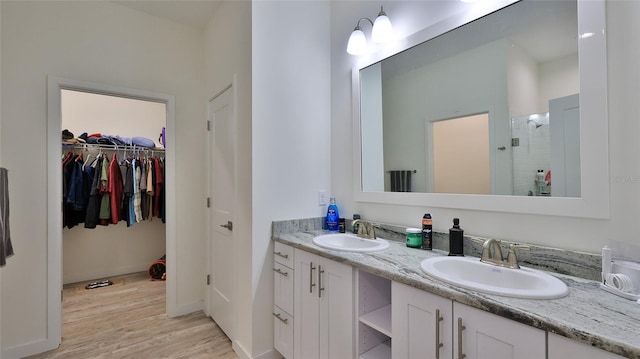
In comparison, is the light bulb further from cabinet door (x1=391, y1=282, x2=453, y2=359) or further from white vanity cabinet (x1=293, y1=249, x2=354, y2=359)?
cabinet door (x1=391, y1=282, x2=453, y2=359)

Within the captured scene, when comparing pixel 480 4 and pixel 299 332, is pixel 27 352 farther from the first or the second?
pixel 480 4

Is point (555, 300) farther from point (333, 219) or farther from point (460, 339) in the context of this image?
point (333, 219)

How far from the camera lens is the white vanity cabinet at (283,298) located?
1766 millimetres

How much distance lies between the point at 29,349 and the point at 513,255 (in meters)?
3.21

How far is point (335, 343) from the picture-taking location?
1.44 metres

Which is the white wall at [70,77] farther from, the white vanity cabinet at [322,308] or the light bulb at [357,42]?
the light bulb at [357,42]

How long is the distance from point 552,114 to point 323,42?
1661 mm

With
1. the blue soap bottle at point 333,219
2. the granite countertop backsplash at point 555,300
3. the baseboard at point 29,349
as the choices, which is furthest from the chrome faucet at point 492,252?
the baseboard at point 29,349

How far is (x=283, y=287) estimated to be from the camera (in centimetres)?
184

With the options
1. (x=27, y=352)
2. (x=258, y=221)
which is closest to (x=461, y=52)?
(x=258, y=221)

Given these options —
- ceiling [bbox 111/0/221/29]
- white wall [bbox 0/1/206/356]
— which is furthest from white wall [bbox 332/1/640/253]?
white wall [bbox 0/1/206/356]

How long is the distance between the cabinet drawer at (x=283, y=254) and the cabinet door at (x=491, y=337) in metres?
1.05

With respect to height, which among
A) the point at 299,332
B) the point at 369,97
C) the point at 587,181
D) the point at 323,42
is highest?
the point at 323,42

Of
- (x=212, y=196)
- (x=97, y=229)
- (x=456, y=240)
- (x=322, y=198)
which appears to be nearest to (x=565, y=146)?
(x=456, y=240)
